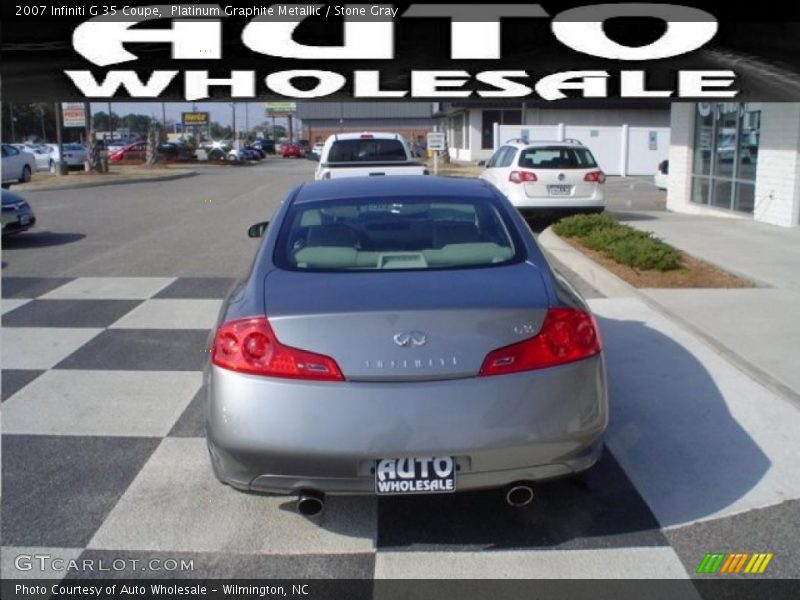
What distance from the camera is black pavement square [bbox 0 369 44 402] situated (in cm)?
532

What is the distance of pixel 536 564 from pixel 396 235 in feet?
5.82

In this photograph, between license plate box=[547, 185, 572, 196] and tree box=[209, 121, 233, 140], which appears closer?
license plate box=[547, 185, 572, 196]

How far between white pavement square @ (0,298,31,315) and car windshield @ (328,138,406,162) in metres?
6.36

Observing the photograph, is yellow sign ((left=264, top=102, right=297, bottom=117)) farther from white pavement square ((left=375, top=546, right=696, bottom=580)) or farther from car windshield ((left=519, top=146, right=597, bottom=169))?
white pavement square ((left=375, top=546, right=696, bottom=580))

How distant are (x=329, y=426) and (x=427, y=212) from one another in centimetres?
168

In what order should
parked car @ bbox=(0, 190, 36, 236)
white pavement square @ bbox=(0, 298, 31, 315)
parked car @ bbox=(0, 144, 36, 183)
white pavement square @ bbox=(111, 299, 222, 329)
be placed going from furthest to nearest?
parked car @ bbox=(0, 144, 36, 183) < parked car @ bbox=(0, 190, 36, 236) < white pavement square @ bbox=(0, 298, 31, 315) < white pavement square @ bbox=(111, 299, 222, 329)

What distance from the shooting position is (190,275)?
31.1 ft

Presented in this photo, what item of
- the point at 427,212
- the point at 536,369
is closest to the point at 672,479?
the point at 536,369

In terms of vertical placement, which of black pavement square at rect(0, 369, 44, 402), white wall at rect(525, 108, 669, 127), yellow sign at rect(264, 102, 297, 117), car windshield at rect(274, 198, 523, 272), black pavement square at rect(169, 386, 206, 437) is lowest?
black pavement square at rect(169, 386, 206, 437)

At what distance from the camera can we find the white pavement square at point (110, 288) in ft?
27.2

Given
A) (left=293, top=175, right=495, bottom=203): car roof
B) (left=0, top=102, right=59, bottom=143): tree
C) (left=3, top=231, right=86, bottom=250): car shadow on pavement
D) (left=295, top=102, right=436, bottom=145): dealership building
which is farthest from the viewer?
(left=0, top=102, right=59, bottom=143): tree

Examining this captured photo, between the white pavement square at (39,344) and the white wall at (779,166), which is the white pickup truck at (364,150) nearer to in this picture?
the white wall at (779,166)

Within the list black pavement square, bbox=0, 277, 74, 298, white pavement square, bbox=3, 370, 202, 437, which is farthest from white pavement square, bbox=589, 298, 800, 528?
black pavement square, bbox=0, 277, 74, 298

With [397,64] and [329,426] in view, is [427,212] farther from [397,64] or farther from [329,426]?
[397,64]
